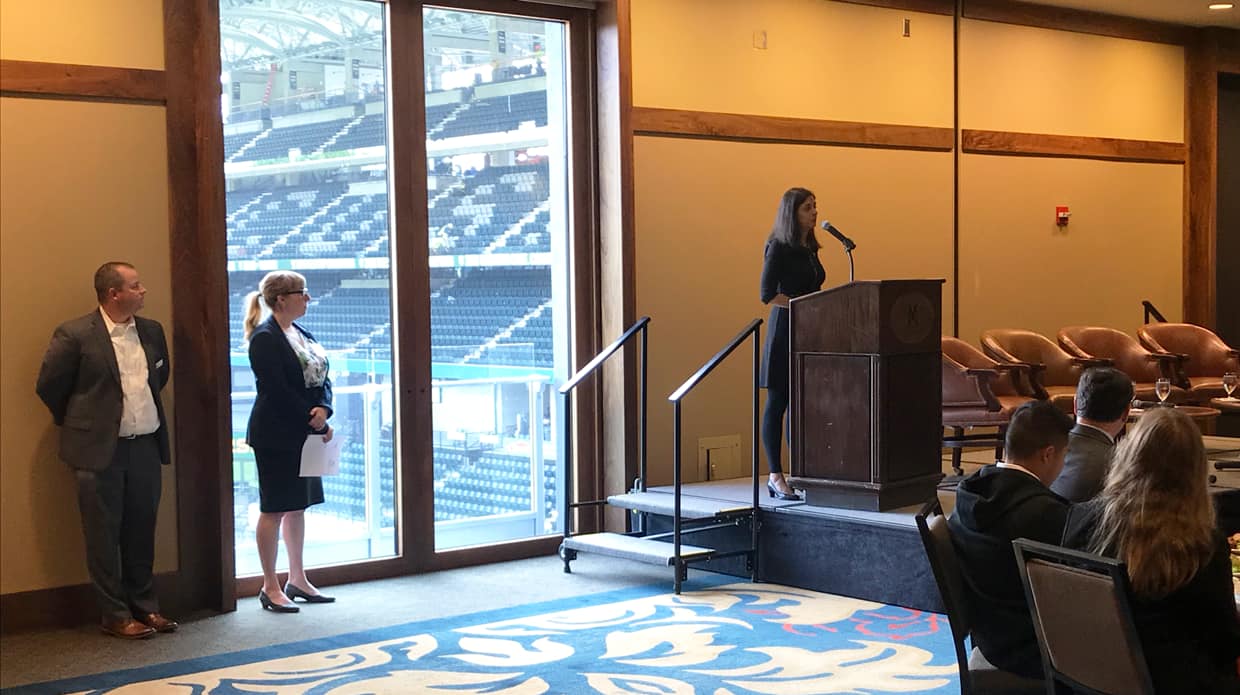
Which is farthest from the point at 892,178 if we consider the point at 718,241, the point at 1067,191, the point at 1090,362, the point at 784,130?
the point at 1067,191

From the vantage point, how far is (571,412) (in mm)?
7340

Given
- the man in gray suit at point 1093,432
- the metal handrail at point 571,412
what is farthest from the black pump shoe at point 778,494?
the man in gray suit at point 1093,432

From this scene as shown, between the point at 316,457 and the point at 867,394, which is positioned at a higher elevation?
the point at 867,394

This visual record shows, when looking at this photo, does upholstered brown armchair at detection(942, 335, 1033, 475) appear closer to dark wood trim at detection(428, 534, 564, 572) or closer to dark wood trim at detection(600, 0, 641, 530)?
dark wood trim at detection(600, 0, 641, 530)

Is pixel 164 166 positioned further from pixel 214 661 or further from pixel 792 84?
pixel 792 84

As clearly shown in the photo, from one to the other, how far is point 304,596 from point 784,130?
376 cm

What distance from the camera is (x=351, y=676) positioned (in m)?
4.92

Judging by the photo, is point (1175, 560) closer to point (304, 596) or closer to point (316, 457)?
point (316, 457)

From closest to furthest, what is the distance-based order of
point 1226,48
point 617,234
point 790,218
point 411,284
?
point 790,218
point 411,284
point 617,234
point 1226,48

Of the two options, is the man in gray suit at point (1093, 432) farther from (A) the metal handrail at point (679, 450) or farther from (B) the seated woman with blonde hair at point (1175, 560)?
(A) the metal handrail at point (679, 450)

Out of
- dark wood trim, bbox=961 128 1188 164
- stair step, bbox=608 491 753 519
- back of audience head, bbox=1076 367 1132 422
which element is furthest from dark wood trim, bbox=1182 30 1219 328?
back of audience head, bbox=1076 367 1132 422

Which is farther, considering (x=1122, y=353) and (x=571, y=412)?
(x=1122, y=353)

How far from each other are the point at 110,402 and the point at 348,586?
153 cm

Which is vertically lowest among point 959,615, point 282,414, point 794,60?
point 959,615
